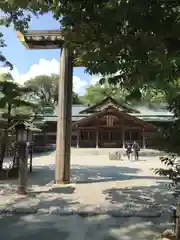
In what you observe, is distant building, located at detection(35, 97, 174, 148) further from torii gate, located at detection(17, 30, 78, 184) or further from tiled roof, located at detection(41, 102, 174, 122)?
torii gate, located at detection(17, 30, 78, 184)

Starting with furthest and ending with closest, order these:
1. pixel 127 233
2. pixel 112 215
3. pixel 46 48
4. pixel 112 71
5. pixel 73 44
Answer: pixel 46 48, pixel 112 215, pixel 127 233, pixel 73 44, pixel 112 71

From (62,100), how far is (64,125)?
0.87 metres

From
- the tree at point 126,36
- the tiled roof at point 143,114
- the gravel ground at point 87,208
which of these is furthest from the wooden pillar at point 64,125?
the tiled roof at point 143,114

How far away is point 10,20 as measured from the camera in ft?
25.2

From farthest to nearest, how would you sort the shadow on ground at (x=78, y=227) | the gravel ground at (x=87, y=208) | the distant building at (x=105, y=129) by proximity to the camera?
the distant building at (x=105, y=129)
the gravel ground at (x=87, y=208)
the shadow on ground at (x=78, y=227)

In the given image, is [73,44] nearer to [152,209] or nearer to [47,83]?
[152,209]

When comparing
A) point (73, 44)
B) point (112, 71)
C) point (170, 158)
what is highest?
point (73, 44)

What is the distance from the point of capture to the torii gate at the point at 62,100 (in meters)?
10.3

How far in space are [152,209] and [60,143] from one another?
14.1 ft

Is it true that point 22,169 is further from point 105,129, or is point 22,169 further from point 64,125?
point 105,129

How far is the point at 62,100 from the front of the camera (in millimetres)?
10547

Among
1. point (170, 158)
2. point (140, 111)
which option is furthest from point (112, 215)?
point (140, 111)

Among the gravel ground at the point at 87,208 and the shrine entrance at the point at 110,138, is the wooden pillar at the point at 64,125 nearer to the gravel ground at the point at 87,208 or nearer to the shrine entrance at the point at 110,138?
the gravel ground at the point at 87,208

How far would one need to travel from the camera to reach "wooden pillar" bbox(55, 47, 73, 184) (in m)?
10.3
